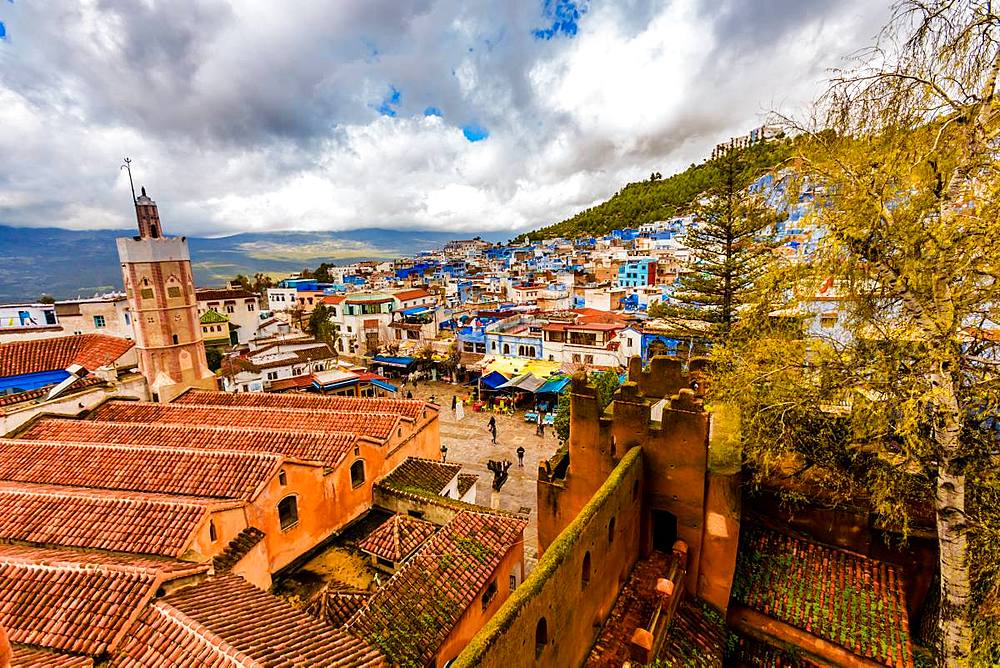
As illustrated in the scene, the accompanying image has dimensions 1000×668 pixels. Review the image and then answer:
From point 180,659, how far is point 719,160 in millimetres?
22647

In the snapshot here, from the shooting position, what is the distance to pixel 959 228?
4.82 metres

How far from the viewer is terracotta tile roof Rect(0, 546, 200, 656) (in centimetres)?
637

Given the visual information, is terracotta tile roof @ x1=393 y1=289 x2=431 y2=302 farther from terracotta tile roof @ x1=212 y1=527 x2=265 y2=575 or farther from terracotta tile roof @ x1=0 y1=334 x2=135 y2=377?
terracotta tile roof @ x1=212 y1=527 x2=265 y2=575

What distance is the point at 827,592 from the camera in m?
8.10

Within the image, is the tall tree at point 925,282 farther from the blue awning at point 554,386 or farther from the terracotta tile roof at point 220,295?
the terracotta tile roof at point 220,295

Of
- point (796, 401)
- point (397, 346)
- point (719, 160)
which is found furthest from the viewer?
point (397, 346)

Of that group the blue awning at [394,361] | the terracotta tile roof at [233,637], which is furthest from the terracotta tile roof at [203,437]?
the blue awning at [394,361]

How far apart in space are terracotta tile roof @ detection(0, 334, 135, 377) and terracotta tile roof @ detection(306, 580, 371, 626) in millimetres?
17647

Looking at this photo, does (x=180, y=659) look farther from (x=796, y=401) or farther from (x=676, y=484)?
(x=796, y=401)

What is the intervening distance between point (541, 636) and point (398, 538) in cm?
548

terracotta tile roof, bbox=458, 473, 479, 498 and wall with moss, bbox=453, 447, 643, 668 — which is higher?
wall with moss, bbox=453, 447, 643, 668

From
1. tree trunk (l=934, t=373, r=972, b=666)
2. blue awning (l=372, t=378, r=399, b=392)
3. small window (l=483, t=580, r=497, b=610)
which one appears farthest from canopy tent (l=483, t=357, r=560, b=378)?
tree trunk (l=934, t=373, r=972, b=666)

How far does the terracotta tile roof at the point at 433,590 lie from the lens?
24.6ft

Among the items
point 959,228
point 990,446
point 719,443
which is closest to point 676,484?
point 719,443
